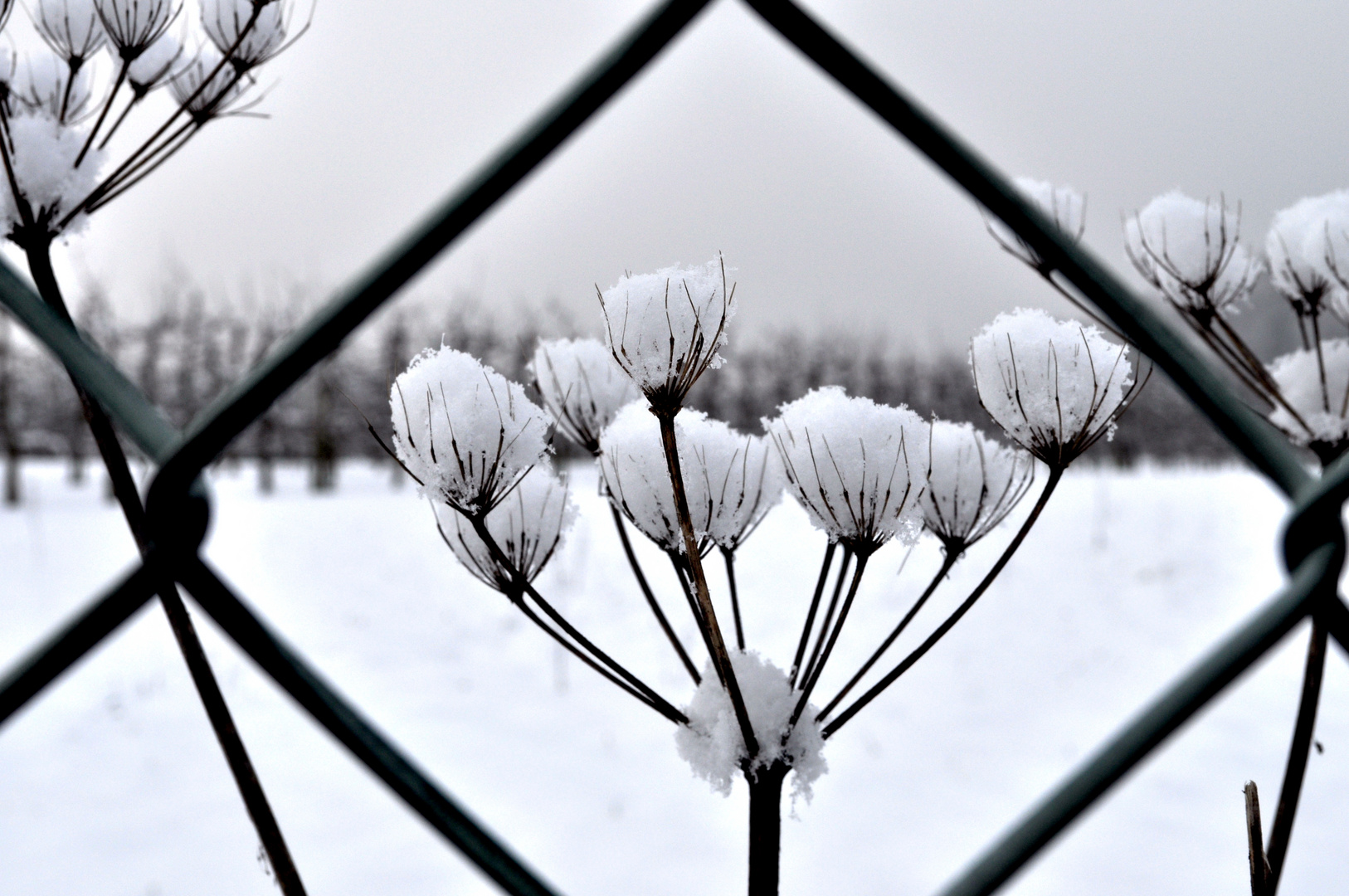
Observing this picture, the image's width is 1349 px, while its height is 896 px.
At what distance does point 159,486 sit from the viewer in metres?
0.40

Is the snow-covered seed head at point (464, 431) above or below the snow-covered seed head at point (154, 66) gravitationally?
below

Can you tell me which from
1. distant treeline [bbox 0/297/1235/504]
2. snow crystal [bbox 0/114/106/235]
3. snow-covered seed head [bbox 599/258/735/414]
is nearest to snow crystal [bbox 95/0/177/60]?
snow crystal [bbox 0/114/106/235]

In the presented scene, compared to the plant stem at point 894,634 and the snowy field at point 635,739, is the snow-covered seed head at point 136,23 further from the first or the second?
the snowy field at point 635,739

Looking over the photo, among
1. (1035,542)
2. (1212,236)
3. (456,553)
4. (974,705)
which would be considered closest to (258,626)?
(456,553)

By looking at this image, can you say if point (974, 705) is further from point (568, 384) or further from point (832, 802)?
point (568, 384)

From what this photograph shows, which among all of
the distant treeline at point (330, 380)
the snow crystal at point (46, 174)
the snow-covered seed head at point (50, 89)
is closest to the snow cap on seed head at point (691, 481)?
the snow crystal at point (46, 174)

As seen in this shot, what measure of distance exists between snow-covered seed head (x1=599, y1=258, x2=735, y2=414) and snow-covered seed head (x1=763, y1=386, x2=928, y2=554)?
0.12m

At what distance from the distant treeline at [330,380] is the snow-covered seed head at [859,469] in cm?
1393

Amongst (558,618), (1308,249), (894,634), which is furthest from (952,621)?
(1308,249)

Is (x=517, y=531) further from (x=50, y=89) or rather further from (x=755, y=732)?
(x=50, y=89)

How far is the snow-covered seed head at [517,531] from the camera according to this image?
713 millimetres

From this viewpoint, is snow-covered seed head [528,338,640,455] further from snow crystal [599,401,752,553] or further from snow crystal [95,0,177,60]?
snow crystal [95,0,177,60]

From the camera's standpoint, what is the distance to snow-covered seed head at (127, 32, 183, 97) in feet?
3.31

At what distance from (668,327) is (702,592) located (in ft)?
0.64
